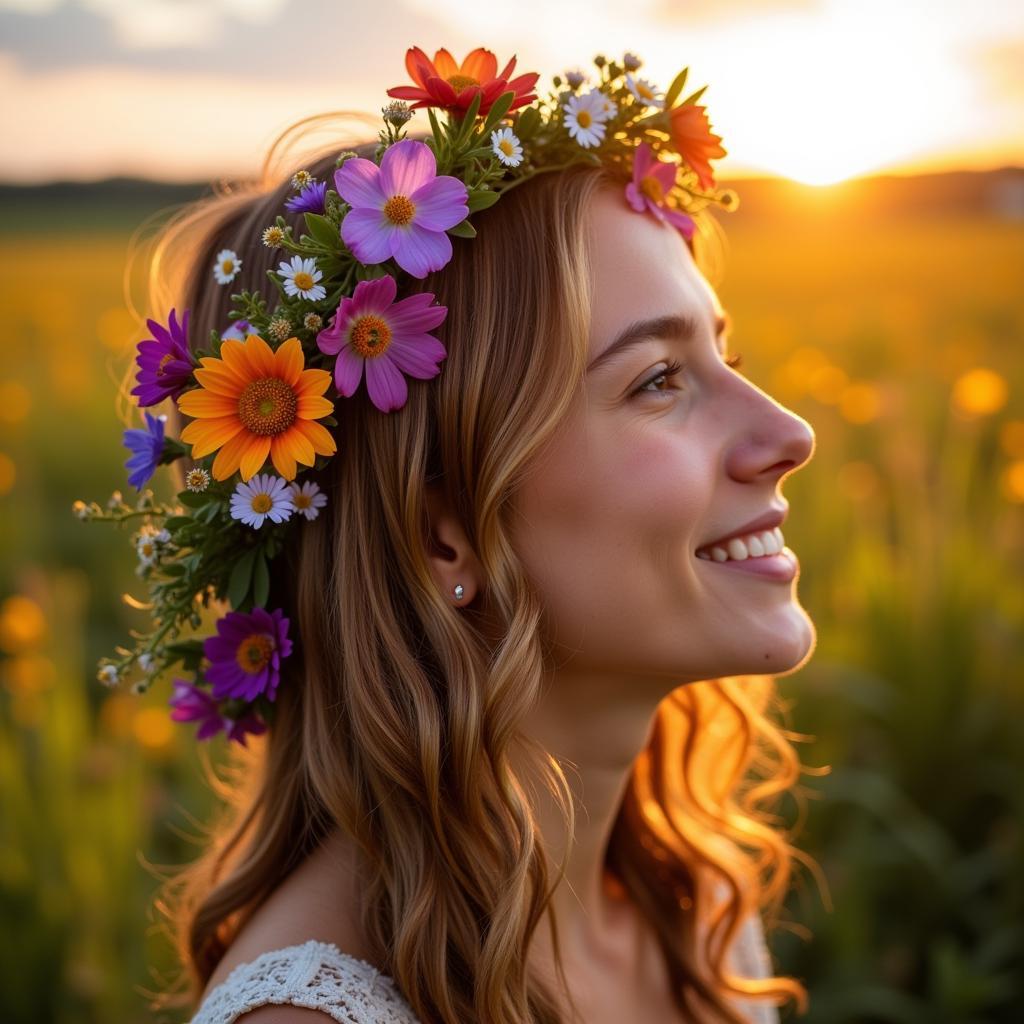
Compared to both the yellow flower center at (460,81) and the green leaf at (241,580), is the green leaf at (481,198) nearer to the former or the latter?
the yellow flower center at (460,81)

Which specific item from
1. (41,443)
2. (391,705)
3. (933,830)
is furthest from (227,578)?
(41,443)

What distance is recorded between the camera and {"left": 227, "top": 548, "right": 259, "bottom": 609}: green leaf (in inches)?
61.5

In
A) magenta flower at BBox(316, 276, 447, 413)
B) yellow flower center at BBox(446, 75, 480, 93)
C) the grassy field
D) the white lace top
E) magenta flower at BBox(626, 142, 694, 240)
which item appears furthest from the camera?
the grassy field

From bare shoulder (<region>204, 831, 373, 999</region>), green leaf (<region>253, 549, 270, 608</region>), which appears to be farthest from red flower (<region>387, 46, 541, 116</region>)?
bare shoulder (<region>204, 831, 373, 999</region>)

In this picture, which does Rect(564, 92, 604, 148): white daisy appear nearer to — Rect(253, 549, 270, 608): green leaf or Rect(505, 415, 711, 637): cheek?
Rect(505, 415, 711, 637): cheek

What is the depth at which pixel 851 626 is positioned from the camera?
3561mm

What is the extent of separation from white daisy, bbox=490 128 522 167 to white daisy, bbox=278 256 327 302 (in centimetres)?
31

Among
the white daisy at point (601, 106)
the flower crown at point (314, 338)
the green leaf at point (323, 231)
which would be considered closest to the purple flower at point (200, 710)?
the flower crown at point (314, 338)

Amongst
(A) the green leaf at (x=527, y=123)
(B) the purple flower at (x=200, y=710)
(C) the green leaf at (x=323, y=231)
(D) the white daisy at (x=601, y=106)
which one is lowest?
(B) the purple flower at (x=200, y=710)

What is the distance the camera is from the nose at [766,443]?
1613 millimetres

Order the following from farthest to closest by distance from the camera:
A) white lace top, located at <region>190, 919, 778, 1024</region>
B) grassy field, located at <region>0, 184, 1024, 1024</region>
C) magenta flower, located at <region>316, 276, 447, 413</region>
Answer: grassy field, located at <region>0, 184, 1024, 1024</region> → magenta flower, located at <region>316, 276, 447, 413</region> → white lace top, located at <region>190, 919, 778, 1024</region>

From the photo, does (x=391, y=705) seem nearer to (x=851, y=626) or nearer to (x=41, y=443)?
(x=851, y=626)

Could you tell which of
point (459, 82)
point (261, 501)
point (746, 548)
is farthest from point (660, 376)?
point (261, 501)

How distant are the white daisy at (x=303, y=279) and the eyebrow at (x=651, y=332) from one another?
0.42 m
